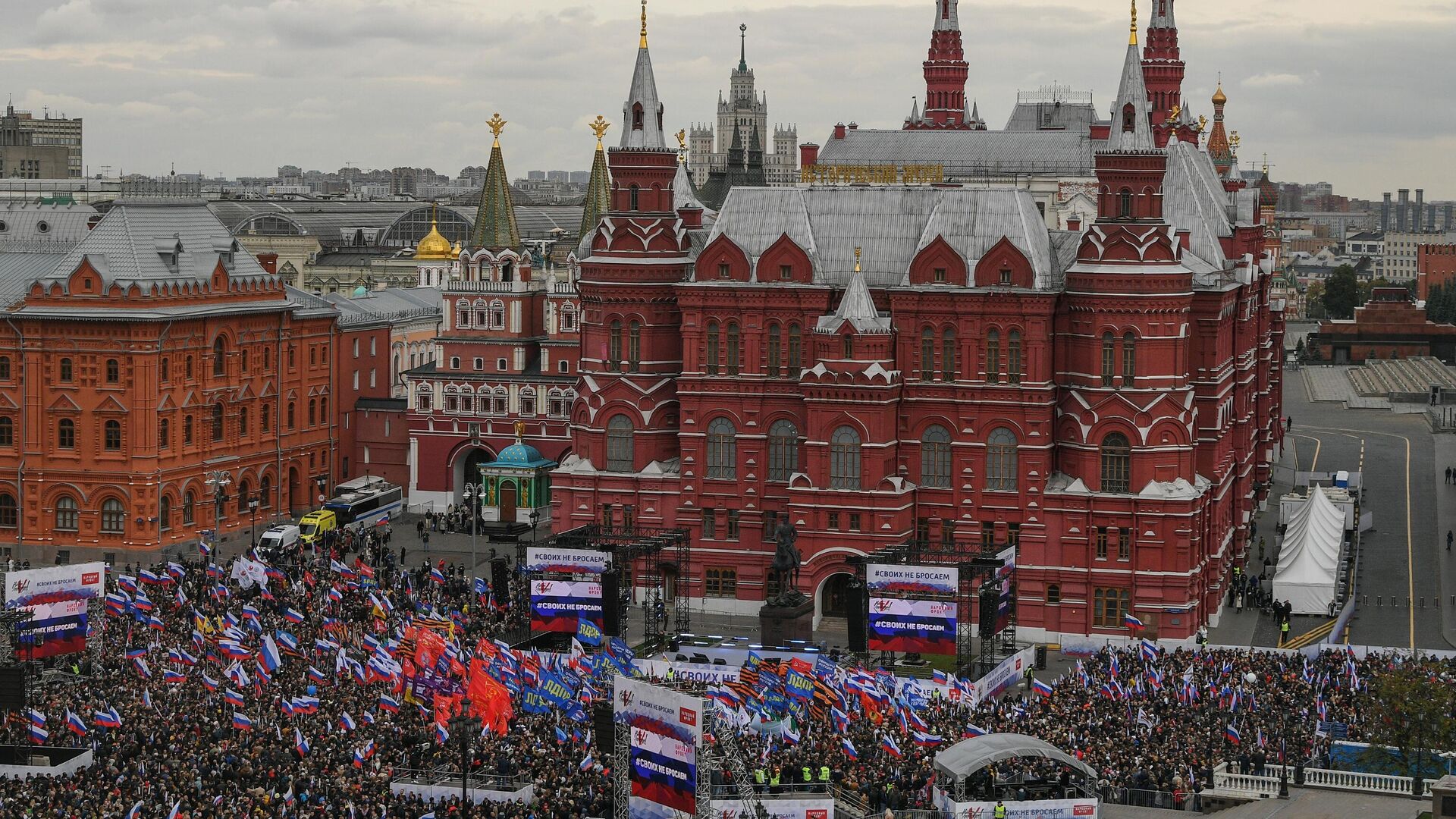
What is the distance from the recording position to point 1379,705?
5678 centimetres

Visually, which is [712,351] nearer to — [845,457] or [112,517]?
[845,457]

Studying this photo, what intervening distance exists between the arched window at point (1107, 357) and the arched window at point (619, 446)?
16994mm

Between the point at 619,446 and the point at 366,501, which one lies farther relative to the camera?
the point at 366,501

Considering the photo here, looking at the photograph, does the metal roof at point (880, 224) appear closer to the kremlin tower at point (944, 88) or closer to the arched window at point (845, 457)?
the arched window at point (845, 457)

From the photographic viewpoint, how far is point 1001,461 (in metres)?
77.9

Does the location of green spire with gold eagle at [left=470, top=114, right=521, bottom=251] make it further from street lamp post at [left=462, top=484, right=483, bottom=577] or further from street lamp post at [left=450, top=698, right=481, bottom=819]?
street lamp post at [left=450, top=698, right=481, bottom=819]

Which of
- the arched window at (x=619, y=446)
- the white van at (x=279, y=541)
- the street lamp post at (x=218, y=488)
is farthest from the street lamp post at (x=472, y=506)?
the street lamp post at (x=218, y=488)

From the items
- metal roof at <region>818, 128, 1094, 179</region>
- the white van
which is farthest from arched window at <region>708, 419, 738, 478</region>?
metal roof at <region>818, 128, 1094, 179</region>

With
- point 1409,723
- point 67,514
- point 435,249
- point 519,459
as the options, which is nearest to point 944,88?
point 435,249

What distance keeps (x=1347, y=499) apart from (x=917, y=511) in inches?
998

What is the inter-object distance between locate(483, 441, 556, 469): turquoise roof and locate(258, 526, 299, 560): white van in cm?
980

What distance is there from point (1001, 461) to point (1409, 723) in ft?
77.8

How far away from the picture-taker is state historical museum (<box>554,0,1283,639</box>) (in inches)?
2995

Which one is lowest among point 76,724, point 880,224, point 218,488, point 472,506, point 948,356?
point 76,724
